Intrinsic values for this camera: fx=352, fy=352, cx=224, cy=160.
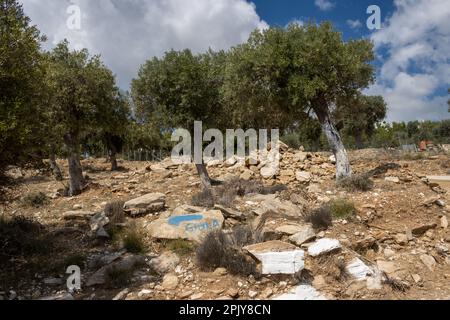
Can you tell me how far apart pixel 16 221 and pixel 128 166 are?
1908 cm

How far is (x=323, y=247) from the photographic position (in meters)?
7.27

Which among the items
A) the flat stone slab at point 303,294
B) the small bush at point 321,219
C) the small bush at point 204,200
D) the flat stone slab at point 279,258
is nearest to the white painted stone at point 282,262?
the flat stone slab at point 279,258

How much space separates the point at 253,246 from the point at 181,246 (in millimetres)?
1761

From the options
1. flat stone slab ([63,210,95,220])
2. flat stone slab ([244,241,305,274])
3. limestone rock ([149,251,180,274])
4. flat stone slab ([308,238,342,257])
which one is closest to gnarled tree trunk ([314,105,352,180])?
flat stone slab ([308,238,342,257])

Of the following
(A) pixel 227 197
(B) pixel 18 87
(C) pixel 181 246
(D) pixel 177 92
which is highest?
(D) pixel 177 92

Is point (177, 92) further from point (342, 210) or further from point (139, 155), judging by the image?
point (139, 155)

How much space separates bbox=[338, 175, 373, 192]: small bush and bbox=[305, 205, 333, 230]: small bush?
3333 millimetres

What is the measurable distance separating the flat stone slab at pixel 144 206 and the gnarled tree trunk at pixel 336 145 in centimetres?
712

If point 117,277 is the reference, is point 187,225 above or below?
above

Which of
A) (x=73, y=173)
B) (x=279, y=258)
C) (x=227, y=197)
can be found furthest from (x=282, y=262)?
(x=73, y=173)

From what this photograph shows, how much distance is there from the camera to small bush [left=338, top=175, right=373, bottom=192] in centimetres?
1229

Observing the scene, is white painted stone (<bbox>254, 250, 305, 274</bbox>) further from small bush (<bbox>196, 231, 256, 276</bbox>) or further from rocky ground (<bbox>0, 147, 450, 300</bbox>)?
small bush (<bbox>196, 231, 256, 276</bbox>)

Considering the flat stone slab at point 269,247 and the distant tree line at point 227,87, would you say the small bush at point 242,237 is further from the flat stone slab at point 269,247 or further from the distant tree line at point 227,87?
the distant tree line at point 227,87
